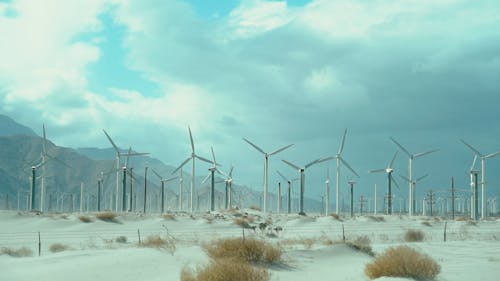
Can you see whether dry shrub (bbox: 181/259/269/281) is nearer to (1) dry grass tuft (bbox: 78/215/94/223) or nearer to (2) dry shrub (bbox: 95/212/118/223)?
(1) dry grass tuft (bbox: 78/215/94/223)

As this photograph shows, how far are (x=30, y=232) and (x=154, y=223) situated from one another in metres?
14.3

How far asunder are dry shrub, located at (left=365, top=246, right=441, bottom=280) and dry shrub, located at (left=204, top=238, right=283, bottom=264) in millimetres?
3959

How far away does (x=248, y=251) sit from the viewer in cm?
2464

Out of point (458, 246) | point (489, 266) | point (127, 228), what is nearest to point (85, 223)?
point (127, 228)

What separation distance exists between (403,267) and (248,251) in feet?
19.7

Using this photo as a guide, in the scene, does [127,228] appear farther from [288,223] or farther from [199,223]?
[288,223]

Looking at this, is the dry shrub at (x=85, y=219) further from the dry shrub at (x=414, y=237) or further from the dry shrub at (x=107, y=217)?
the dry shrub at (x=414, y=237)

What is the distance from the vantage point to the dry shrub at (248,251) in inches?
956

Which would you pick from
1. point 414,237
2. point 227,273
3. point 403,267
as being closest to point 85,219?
point 414,237

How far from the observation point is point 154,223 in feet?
232

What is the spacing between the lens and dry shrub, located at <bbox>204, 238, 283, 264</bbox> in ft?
79.7

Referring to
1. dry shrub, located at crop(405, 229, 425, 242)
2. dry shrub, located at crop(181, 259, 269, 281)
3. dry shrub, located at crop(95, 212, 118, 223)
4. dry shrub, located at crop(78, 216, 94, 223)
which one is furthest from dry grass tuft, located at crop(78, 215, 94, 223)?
dry shrub, located at crop(181, 259, 269, 281)

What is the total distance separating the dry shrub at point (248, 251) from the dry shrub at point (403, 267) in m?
3.96

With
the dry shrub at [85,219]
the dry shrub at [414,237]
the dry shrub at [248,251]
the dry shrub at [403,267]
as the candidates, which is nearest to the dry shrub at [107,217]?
the dry shrub at [85,219]
